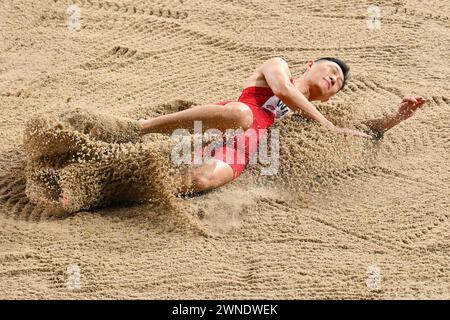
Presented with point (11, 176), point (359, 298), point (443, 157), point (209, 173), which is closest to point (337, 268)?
point (359, 298)

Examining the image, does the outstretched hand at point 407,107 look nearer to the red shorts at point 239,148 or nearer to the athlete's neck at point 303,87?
the athlete's neck at point 303,87

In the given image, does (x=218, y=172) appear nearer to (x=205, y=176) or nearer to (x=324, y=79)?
(x=205, y=176)

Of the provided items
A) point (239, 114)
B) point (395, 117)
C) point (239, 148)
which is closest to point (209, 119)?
point (239, 114)

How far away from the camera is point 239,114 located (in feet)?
12.3

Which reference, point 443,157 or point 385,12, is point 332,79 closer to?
point 443,157

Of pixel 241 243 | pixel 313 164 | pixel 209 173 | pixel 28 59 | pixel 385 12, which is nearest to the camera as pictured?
pixel 241 243

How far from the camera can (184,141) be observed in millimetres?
3848

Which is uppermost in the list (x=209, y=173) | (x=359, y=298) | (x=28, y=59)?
(x=28, y=59)

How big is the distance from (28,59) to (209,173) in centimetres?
159

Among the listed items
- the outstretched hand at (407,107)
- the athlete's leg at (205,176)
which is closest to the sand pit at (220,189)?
the athlete's leg at (205,176)

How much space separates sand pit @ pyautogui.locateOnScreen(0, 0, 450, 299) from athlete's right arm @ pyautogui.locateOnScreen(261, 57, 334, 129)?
225mm

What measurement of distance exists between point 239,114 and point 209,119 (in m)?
0.13

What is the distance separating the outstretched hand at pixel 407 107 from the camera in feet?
13.5

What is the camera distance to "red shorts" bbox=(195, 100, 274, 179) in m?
3.87
